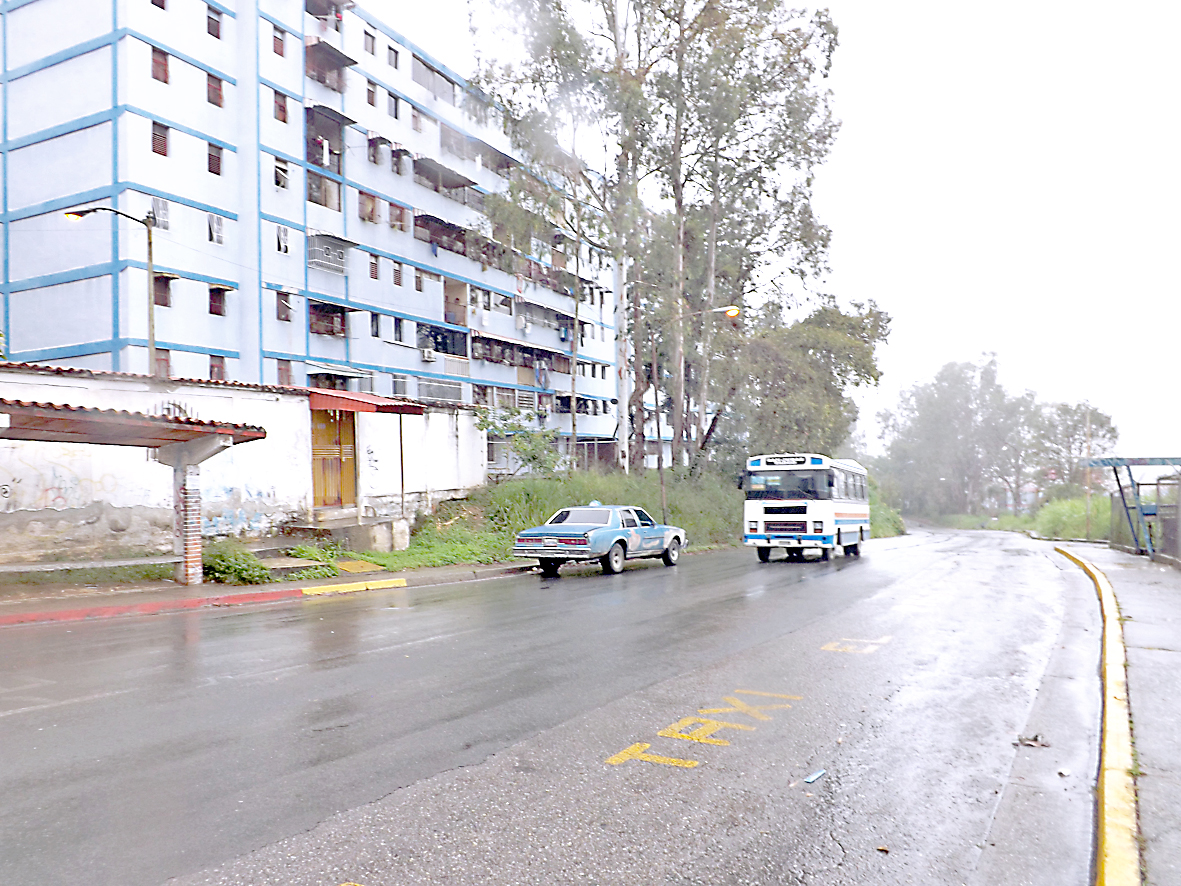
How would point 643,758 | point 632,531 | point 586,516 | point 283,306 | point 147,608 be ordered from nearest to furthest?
point 643,758 → point 147,608 → point 586,516 → point 632,531 → point 283,306

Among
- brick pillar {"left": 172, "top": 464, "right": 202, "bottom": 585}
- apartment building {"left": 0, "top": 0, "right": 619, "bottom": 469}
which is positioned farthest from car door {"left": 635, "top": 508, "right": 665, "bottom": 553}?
brick pillar {"left": 172, "top": 464, "right": 202, "bottom": 585}

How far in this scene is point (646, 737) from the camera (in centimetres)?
619

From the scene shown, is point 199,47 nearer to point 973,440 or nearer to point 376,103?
point 376,103

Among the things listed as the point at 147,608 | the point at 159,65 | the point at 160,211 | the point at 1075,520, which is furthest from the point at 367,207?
the point at 1075,520

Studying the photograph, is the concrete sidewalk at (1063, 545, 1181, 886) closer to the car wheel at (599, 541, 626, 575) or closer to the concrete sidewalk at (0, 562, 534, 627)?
the car wheel at (599, 541, 626, 575)

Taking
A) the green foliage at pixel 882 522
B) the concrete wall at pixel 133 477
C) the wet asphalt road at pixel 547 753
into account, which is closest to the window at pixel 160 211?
the concrete wall at pixel 133 477

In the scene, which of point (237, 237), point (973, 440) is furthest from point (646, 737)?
point (973, 440)

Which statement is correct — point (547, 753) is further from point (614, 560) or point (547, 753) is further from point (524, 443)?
point (524, 443)

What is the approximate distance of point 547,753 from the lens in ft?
18.9

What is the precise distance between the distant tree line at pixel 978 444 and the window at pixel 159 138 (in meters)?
73.3

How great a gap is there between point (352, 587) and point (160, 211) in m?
20.9

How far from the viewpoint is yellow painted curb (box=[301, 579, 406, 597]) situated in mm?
15906

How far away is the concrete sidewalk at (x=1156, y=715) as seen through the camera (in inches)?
165

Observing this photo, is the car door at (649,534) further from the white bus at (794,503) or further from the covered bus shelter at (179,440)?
the covered bus shelter at (179,440)
